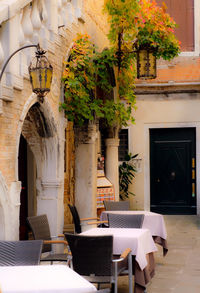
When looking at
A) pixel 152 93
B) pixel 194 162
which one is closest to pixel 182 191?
pixel 194 162

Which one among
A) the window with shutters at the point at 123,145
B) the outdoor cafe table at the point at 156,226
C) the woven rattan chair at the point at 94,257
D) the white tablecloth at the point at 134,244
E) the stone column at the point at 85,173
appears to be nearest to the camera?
the woven rattan chair at the point at 94,257

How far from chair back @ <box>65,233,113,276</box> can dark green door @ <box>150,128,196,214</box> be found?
33.5 ft

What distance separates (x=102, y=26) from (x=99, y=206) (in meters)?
3.60

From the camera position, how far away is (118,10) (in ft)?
34.5

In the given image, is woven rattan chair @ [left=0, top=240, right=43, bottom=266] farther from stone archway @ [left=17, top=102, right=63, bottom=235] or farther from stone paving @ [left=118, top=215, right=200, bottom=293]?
stone archway @ [left=17, top=102, right=63, bottom=235]

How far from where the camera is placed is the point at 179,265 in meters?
8.68

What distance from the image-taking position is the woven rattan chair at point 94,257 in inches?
223

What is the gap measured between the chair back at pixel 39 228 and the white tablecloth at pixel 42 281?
193 cm

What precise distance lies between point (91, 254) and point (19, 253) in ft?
2.75

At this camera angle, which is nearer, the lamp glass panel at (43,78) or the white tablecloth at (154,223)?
the lamp glass panel at (43,78)

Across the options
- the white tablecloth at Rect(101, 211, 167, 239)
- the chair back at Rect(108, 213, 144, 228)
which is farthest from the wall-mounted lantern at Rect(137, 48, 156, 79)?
the chair back at Rect(108, 213, 144, 228)

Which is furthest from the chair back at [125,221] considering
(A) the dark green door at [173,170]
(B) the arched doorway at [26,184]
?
(A) the dark green door at [173,170]

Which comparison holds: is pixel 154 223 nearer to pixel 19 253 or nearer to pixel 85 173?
pixel 85 173

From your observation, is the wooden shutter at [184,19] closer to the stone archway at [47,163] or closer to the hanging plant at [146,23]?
the hanging plant at [146,23]
